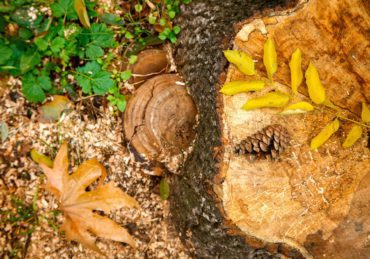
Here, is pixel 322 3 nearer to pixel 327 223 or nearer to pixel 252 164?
pixel 252 164

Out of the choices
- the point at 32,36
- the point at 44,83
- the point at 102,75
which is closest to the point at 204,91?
the point at 102,75

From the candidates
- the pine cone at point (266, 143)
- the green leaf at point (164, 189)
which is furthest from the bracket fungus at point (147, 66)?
the pine cone at point (266, 143)

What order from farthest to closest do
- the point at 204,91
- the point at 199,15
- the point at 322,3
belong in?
the point at 199,15, the point at 204,91, the point at 322,3

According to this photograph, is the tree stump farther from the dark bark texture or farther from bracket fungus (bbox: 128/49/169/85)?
bracket fungus (bbox: 128/49/169/85)

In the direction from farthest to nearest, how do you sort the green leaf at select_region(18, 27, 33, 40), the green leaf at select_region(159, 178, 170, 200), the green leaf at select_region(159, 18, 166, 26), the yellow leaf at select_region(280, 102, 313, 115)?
1. the green leaf at select_region(159, 178, 170, 200)
2. the green leaf at select_region(159, 18, 166, 26)
3. the green leaf at select_region(18, 27, 33, 40)
4. the yellow leaf at select_region(280, 102, 313, 115)

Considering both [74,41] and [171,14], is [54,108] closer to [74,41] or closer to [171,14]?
[74,41]

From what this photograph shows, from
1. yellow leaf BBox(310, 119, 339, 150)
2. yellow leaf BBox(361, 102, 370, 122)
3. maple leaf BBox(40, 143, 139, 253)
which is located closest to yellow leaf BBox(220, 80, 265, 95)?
yellow leaf BBox(310, 119, 339, 150)

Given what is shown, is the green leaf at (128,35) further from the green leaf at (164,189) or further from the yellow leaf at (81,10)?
the green leaf at (164,189)
